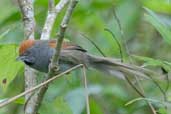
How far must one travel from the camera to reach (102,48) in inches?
150

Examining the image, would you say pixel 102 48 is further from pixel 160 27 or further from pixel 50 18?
pixel 160 27

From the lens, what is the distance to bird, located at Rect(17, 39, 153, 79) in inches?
119

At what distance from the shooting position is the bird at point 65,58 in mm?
3027

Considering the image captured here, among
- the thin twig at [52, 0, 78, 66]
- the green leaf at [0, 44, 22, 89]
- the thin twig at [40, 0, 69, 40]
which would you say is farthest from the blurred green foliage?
the thin twig at [52, 0, 78, 66]

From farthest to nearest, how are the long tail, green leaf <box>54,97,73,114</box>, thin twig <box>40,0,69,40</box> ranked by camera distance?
thin twig <box>40,0,69,40</box>
the long tail
green leaf <box>54,97,73,114</box>

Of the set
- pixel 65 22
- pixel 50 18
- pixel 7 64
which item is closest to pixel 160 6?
pixel 50 18

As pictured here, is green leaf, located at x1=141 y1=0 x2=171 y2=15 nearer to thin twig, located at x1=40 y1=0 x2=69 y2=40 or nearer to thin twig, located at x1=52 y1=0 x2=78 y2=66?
thin twig, located at x1=40 y1=0 x2=69 y2=40

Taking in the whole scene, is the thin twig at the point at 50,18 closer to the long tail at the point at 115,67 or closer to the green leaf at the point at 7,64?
the green leaf at the point at 7,64

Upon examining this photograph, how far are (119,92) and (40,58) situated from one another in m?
0.74

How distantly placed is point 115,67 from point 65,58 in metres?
0.40

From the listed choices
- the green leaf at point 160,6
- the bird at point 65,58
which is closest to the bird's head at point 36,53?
the bird at point 65,58

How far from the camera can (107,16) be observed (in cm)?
440

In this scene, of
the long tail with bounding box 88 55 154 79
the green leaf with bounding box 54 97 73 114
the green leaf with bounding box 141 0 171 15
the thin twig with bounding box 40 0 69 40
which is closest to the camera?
the green leaf with bounding box 54 97 73 114

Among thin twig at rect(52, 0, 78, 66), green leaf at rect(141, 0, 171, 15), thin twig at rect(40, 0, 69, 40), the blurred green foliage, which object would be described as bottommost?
the blurred green foliage
